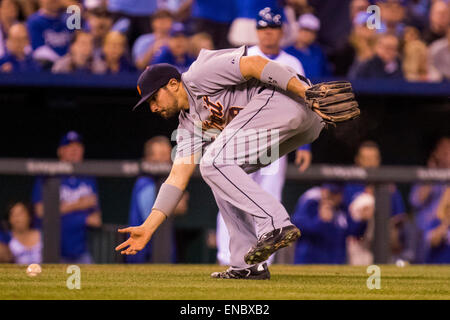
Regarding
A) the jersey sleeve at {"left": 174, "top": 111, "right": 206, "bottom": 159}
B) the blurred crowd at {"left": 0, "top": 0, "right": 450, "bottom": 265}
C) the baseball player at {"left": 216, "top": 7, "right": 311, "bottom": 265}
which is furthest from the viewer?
the blurred crowd at {"left": 0, "top": 0, "right": 450, "bottom": 265}

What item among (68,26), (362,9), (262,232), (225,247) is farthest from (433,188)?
(262,232)

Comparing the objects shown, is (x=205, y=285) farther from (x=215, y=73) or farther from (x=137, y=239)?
(x=215, y=73)

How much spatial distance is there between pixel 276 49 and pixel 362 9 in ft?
11.7

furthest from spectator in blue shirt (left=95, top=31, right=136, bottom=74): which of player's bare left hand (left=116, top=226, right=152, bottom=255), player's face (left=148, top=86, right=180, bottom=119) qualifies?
player's bare left hand (left=116, top=226, right=152, bottom=255)

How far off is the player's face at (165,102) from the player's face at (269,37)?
2099 millimetres

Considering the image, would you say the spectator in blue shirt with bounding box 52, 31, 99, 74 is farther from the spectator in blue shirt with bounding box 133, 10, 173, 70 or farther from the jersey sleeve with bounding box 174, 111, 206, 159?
the jersey sleeve with bounding box 174, 111, 206, 159

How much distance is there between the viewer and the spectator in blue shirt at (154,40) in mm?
9250

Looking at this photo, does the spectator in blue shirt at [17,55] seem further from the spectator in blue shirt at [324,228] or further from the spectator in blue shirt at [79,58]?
the spectator in blue shirt at [324,228]

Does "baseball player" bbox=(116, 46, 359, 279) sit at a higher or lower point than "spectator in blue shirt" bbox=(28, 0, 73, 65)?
lower

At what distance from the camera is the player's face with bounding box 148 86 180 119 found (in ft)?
16.4

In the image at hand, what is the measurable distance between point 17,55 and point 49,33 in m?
0.44

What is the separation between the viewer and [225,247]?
22.7ft

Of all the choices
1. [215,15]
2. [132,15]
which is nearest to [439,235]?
[215,15]

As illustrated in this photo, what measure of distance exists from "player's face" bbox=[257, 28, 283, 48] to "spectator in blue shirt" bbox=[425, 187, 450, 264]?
2953 millimetres
